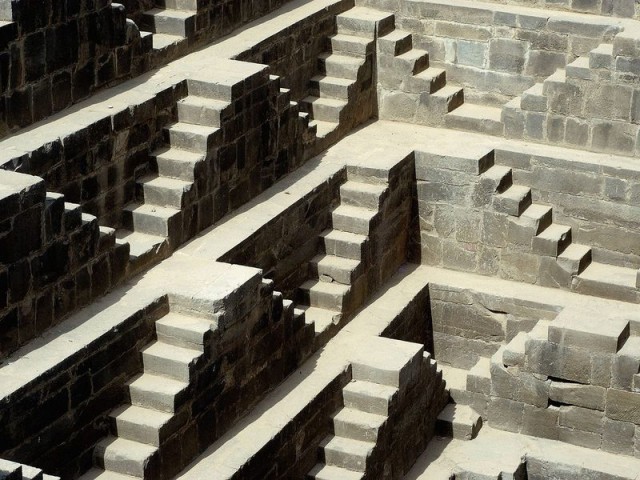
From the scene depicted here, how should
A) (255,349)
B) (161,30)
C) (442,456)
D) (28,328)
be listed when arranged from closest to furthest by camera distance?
1. (28,328)
2. (255,349)
3. (442,456)
4. (161,30)

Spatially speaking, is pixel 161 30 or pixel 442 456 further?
pixel 161 30

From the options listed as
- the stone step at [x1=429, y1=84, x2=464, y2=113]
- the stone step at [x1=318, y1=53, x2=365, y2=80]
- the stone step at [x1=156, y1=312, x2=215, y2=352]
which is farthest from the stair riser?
the stone step at [x1=156, y1=312, x2=215, y2=352]

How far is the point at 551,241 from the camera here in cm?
1659

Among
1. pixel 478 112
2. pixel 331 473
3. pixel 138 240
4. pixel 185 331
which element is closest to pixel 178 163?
pixel 138 240

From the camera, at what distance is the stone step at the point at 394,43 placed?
18203 millimetres

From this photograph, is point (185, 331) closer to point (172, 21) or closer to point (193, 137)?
point (193, 137)

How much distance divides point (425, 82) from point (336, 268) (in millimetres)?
3157

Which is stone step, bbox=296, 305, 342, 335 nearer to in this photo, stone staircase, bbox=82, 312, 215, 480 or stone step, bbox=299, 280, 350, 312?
stone step, bbox=299, 280, 350, 312

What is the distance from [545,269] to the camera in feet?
54.7

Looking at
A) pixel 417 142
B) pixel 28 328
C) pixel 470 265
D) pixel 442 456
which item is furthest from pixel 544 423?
pixel 28 328

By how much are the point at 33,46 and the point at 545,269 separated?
5.96m

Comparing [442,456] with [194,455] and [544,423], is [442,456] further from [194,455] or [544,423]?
[194,455]

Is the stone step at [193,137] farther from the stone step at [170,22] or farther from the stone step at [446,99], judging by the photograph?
the stone step at [446,99]

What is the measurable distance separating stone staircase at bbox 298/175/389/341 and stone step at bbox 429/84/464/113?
1895 mm
